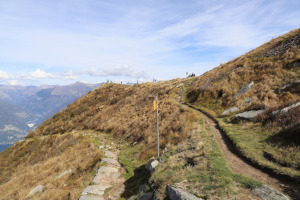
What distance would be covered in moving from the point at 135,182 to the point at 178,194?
19.8ft

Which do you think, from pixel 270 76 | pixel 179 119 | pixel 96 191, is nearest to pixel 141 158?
pixel 96 191

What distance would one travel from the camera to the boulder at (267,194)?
5719 mm

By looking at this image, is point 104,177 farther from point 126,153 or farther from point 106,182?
point 126,153

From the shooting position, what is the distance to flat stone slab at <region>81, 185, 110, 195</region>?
1108 cm

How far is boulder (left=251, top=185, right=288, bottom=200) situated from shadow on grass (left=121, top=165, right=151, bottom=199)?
6142mm

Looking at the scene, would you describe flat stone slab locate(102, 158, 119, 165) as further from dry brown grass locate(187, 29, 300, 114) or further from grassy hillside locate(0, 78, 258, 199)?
dry brown grass locate(187, 29, 300, 114)

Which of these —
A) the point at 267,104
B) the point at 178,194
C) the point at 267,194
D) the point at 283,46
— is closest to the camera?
the point at 267,194

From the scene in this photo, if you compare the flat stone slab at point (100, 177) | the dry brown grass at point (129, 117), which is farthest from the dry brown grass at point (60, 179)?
the dry brown grass at point (129, 117)

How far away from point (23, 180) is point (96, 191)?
1329cm

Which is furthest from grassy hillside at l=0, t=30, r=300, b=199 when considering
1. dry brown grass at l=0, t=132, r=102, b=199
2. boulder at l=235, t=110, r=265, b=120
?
boulder at l=235, t=110, r=265, b=120

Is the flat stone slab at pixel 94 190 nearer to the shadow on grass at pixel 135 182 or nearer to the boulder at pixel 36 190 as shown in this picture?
the shadow on grass at pixel 135 182

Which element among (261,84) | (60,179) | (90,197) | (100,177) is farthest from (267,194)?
(261,84)

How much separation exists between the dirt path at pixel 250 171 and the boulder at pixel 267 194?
2.07 feet

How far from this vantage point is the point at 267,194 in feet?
19.4
